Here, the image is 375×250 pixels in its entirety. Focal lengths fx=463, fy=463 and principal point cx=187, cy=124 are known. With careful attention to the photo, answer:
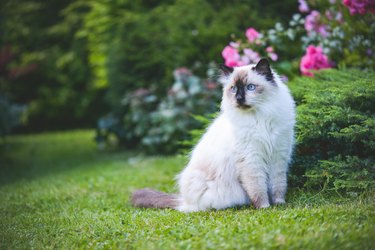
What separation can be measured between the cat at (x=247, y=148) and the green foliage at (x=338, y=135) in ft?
1.29

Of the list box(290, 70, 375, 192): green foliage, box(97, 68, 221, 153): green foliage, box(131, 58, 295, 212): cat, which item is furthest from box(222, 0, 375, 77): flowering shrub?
box(131, 58, 295, 212): cat

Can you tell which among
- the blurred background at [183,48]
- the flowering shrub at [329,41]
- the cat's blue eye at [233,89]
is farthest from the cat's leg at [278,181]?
the flowering shrub at [329,41]

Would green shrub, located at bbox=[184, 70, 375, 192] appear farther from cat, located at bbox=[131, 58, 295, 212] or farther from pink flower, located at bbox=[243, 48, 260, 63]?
pink flower, located at bbox=[243, 48, 260, 63]

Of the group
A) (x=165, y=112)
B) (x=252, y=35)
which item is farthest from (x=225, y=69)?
→ (x=165, y=112)

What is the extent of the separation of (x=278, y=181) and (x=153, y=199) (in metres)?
1.39

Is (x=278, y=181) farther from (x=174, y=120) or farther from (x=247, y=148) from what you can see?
(x=174, y=120)

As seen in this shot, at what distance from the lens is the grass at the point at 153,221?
→ 326 cm

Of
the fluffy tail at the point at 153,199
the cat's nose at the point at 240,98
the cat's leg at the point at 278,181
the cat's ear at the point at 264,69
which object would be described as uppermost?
the cat's ear at the point at 264,69

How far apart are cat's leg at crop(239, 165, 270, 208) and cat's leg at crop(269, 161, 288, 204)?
0.13 m

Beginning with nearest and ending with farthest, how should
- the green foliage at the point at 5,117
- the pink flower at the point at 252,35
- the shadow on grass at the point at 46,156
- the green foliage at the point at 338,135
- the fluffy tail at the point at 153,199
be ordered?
the green foliage at the point at 338,135
the fluffy tail at the point at 153,199
the pink flower at the point at 252,35
the shadow on grass at the point at 46,156
the green foliage at the point at 5,117

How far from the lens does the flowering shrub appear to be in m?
6.07

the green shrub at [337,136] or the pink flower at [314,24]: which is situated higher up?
the pink flower at [314,24]

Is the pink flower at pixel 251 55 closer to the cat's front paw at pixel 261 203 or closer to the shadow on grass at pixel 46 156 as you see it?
the cat's front paw at pixel 261 203

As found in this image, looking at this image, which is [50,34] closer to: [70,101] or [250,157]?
[70,101]
